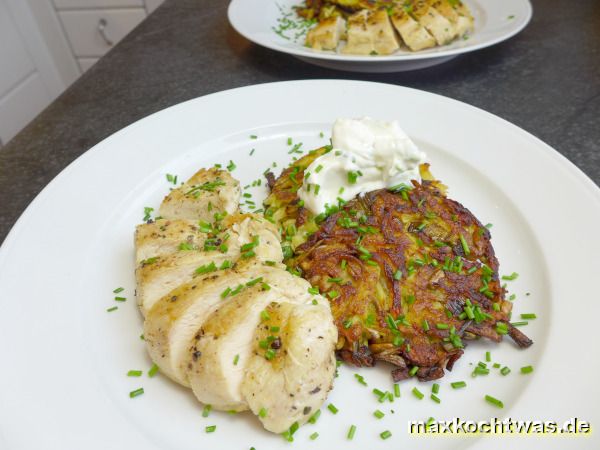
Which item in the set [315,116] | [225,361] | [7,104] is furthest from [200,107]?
[7,104]

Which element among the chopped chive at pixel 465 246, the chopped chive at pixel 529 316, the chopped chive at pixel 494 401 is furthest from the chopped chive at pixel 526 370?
the chopped chive at pixel 465 246

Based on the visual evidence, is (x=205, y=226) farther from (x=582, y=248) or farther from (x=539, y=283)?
(x=582, y=248)

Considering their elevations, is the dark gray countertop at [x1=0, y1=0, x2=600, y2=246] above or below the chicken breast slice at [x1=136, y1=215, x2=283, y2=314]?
below

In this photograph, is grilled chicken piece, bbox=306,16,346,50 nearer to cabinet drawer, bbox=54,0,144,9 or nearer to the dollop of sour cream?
the dollop of sour cream

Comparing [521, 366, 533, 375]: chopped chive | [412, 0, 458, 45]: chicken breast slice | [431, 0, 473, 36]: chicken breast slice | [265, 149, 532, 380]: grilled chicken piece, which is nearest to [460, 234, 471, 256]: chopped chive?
[265, 149, 532, 380]: grilled chicken piece

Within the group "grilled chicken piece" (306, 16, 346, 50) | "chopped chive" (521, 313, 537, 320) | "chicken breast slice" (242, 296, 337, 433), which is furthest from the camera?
"grilled chicken piece" (306, 16, 346, 50)
